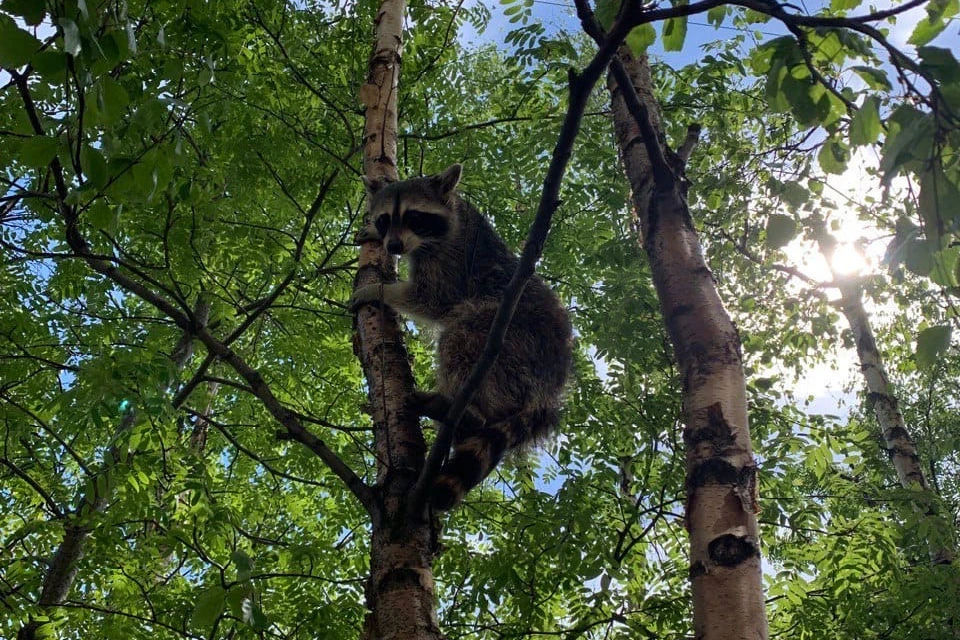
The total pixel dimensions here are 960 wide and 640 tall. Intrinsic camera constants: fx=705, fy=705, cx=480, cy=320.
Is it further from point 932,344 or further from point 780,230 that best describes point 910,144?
point 780,230

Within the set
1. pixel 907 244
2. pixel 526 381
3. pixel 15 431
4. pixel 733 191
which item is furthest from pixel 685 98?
pixel 15 431

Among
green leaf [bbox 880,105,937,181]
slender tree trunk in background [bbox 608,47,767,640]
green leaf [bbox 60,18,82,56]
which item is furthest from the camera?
slender tree trunk in background [bbox 608,47,767,640]

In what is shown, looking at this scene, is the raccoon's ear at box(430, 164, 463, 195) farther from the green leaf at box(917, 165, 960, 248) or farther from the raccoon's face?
the green leaf at box(917, 165, 960, 248)

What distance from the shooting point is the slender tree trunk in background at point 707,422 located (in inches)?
93.6

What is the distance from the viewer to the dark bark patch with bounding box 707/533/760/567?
243cm

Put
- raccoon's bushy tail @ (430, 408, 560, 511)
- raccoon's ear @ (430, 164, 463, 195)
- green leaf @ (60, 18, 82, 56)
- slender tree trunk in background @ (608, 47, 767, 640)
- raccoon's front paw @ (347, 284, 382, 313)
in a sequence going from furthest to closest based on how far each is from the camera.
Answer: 1. raccoon's ear @ (430, 164, 463, 195)
2. raccoon's front paw @ (347, 284, 382, 313)
3. raccoon's bushy tail @ (430, 408, 560, 511)
4. slender tree trunk in background @ (608, 47, 767, 640)
5. green leaf @ (60, 18, 82, 56)

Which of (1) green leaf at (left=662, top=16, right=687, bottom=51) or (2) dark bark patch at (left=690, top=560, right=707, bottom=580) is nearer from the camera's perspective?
(1) green leaf at (left=662, top=16, right=687, bottom=51)

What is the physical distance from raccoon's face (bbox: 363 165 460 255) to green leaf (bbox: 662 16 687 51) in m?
2.61

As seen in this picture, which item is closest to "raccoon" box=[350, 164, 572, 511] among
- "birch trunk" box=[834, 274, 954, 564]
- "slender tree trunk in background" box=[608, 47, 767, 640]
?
"slender tree trunk in background" box=[608, 47, 767, 640]

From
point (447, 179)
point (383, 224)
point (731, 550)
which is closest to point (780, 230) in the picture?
point (731, 550)

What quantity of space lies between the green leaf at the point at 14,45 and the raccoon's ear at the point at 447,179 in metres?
4.05

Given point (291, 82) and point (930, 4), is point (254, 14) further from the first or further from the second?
point (930, 4)

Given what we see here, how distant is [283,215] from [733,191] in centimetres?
385

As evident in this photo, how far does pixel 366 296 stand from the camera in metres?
3.84
